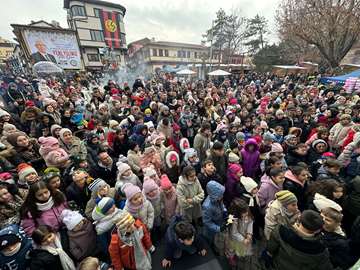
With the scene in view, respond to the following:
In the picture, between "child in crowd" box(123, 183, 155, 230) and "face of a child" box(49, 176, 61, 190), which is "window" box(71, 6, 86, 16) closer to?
"face of a child" box(49, 176, 61, 190)

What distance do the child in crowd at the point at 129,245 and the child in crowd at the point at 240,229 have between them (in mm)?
1334

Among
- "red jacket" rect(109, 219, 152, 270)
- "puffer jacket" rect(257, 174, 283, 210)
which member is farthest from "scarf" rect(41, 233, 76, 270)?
"puffer jacket" rect(257, 174, 283, 210)

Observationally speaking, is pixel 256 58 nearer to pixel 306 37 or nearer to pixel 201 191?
pixel 306 37

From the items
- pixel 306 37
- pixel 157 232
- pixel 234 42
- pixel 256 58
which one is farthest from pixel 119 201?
pixel 256 58

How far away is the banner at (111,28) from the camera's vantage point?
3322 cm

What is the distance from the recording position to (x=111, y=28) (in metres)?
34.3

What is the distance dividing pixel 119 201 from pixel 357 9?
23.0 metres

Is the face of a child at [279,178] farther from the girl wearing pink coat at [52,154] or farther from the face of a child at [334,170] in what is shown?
the girl wearing pink coat at [52,154]

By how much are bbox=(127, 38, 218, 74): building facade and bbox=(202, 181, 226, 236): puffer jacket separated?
139 feet

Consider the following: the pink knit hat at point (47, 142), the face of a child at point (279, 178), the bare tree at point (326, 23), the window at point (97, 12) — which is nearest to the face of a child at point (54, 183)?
the pink knit hat at point (47, 142)

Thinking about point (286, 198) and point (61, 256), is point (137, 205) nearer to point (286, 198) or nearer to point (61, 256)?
point (61, 256)

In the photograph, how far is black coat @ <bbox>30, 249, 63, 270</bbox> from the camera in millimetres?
1951

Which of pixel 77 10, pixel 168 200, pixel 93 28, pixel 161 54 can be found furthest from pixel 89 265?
pixel 161 54

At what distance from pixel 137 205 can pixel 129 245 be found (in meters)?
0.54
